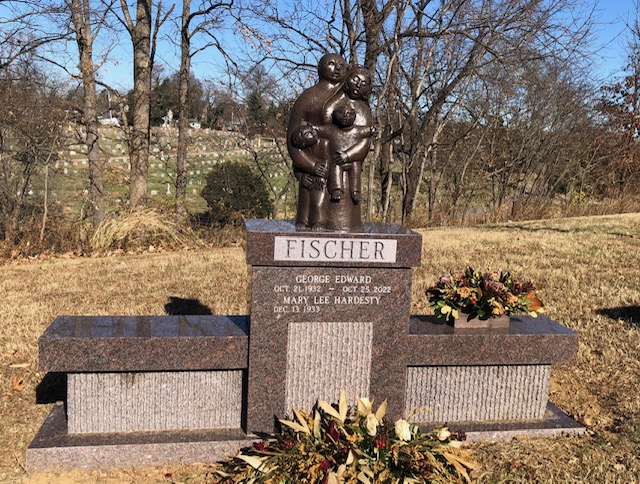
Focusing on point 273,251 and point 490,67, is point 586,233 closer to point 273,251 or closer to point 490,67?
point 490,67

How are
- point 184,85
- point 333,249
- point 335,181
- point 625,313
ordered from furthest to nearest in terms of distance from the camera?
1. point 184,85
2. point 625,313
3. point 335,181
4. point 333,249

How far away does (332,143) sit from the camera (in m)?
4.68

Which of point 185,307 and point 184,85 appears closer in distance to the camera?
point 185,307

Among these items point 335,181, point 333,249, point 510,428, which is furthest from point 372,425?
point 335,181

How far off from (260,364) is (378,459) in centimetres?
119

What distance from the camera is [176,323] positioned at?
4.74 meters

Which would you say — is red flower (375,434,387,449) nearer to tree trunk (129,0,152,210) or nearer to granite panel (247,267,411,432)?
granite panel (247,267,411,432)

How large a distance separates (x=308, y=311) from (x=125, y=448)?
1.61m

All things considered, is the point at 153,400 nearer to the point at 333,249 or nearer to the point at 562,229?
the point at 333,249

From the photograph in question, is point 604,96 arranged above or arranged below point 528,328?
above

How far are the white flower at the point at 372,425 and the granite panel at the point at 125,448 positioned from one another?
1095mm

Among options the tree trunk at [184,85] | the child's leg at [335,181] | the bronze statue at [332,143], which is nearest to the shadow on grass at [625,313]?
the bronze statue at [332,143]

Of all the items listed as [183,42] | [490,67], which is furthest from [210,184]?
[490,67]

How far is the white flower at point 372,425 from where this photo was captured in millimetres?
3736
